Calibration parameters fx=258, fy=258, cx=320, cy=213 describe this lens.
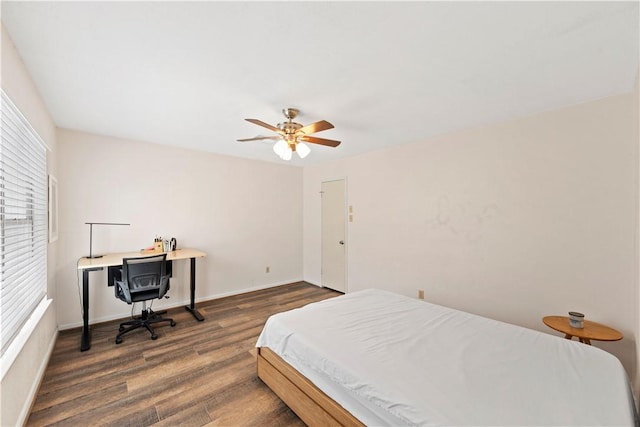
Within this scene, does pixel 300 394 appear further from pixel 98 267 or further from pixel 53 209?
pixel 53 209

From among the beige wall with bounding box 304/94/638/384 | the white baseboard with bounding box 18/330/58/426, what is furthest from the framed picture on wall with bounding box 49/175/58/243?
the beige wall with bounding box 304/94/638/384

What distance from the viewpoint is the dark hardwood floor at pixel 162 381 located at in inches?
71.7

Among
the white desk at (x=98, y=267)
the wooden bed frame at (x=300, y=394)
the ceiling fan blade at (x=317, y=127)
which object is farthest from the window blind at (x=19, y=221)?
the ceiling fan blade at (x=317, y=127)

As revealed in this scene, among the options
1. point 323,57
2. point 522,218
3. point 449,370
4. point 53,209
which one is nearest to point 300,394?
point 449,370

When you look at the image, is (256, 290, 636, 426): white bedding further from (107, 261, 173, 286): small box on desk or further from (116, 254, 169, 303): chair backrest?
(107, 261, 173, 286): small box on desk

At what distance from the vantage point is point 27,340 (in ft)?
5.77

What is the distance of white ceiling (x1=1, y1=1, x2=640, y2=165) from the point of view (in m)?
Answer: 1.31

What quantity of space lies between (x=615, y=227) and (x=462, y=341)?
1.75 metres

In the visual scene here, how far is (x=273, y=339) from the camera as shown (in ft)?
6.70

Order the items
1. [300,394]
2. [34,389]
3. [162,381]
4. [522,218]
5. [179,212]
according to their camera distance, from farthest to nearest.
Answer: [179,212] < [522,218] < [162,381] < [34,389] < [300,394]

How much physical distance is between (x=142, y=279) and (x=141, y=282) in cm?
3

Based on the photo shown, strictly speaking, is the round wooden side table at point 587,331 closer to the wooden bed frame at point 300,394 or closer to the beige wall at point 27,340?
the wooden bed frame at point 300,394

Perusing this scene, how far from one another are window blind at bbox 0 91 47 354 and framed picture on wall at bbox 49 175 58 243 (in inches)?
10.5

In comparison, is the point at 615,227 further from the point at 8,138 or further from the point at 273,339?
the point at 8,138
